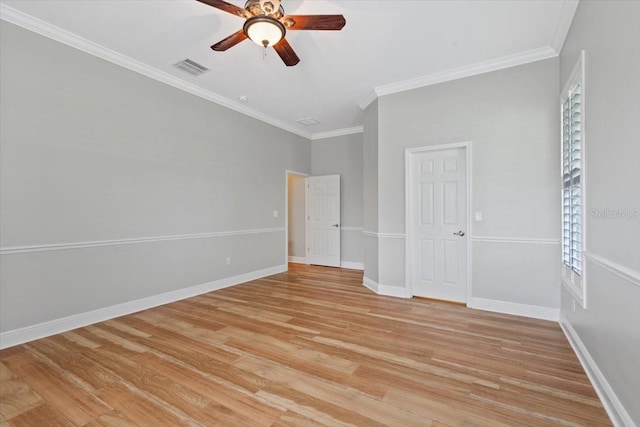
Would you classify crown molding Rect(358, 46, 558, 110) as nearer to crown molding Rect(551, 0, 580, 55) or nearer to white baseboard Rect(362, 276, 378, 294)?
crown molding Rect(551, 0, 580, 55)

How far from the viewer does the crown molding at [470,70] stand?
11.2 ft

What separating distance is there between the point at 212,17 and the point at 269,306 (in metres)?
3.35

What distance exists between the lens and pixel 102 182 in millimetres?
3375

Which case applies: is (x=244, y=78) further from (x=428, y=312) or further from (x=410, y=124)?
(x=428, y=312)

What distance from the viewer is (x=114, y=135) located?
349 cm

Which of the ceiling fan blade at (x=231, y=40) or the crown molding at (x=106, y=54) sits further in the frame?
the crown molding at (x=106, y=54)

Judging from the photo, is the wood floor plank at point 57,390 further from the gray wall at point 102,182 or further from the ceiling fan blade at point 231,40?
the ceiling fan blade at point 231,40

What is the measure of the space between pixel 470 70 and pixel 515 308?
10.1 feet

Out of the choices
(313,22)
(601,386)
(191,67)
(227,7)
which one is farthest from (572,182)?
(191,67)

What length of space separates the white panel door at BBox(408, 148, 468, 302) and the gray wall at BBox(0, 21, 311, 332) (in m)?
2.97

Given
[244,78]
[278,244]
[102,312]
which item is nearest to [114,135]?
[244,78]

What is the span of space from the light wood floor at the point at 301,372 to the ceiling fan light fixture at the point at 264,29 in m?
2.74

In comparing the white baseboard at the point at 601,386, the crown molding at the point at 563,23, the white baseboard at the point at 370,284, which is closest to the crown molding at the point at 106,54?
the white baseboard at the point at 370,284

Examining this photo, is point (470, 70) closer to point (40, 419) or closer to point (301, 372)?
point (301, 372)
